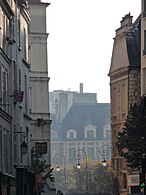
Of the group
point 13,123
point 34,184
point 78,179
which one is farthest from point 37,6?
point 78,179

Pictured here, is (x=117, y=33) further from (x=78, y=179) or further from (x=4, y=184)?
(x=78, y=179)

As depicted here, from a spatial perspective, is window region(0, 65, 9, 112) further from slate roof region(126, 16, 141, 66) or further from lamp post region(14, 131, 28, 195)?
slate roof region(126, 16, 141, 66)

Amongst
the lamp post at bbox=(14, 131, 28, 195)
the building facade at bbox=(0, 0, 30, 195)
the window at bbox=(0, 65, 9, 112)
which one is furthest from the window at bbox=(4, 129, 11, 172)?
the lamp post at bbox=(14, 131, 28, 195)

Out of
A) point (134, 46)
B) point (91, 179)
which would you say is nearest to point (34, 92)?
point (134, 46)

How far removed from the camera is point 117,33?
87.0 metres

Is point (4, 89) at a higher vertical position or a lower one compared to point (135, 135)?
→ higher

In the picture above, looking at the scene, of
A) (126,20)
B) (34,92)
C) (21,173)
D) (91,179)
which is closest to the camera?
(21,173)

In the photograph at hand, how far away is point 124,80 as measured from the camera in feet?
274

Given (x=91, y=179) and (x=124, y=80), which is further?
(x=91, y=179)

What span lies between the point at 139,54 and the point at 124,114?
558 cm

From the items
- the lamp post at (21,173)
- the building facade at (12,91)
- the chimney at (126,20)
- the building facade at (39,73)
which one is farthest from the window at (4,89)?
the chimney at (126,20)

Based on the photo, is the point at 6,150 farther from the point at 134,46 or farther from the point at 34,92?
the point at 134,46

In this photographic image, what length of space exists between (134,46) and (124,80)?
3.22 m

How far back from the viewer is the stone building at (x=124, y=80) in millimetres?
82000
